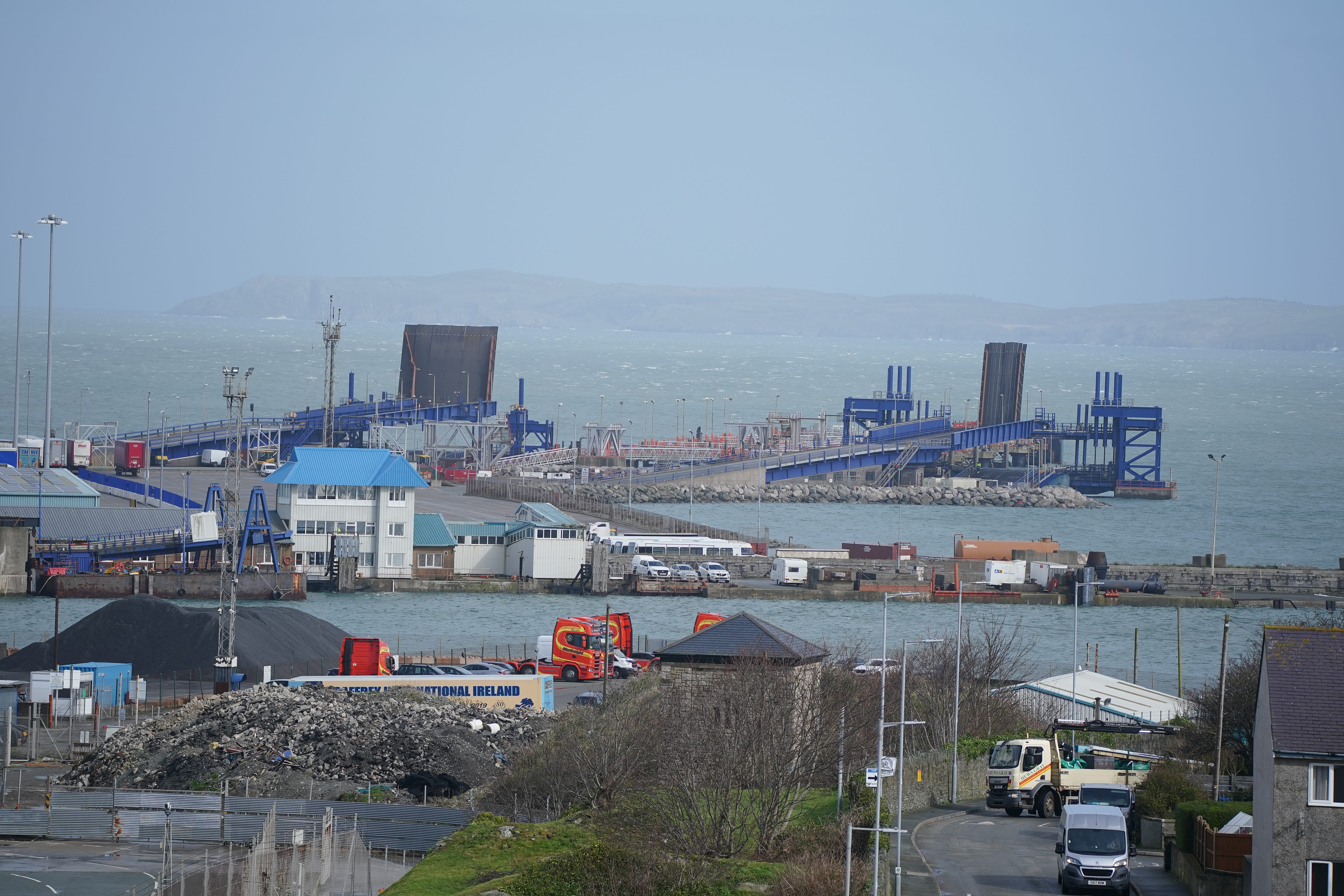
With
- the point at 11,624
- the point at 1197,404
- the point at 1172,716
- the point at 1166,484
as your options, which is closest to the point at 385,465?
the point at 11,624

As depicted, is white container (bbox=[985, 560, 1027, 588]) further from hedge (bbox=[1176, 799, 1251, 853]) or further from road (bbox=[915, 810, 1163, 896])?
hedge (bbox=[1176, 799, 1251, 853])

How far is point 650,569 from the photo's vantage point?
198 ft

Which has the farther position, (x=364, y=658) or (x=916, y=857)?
(x=364, y=658)

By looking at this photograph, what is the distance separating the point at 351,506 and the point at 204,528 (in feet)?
15.1

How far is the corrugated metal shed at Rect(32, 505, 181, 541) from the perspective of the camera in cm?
5541

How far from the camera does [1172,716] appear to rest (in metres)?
33.2

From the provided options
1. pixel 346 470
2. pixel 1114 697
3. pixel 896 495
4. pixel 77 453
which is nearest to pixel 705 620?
pixel 1114 697

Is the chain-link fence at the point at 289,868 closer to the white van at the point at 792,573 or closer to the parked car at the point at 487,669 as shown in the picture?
the parked car at the point at 487,669

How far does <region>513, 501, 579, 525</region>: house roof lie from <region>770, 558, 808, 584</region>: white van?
7227 mm

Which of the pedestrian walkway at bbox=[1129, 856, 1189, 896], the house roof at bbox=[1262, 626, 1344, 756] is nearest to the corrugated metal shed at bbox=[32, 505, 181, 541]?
the pedestrian walkway at bbox=[1129, 856, 1189, 896]

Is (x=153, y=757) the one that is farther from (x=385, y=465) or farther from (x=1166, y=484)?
(x=1166, y=484)

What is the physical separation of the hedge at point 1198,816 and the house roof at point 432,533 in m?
40.7

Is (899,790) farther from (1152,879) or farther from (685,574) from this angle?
(685,574)

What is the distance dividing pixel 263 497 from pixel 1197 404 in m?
156
